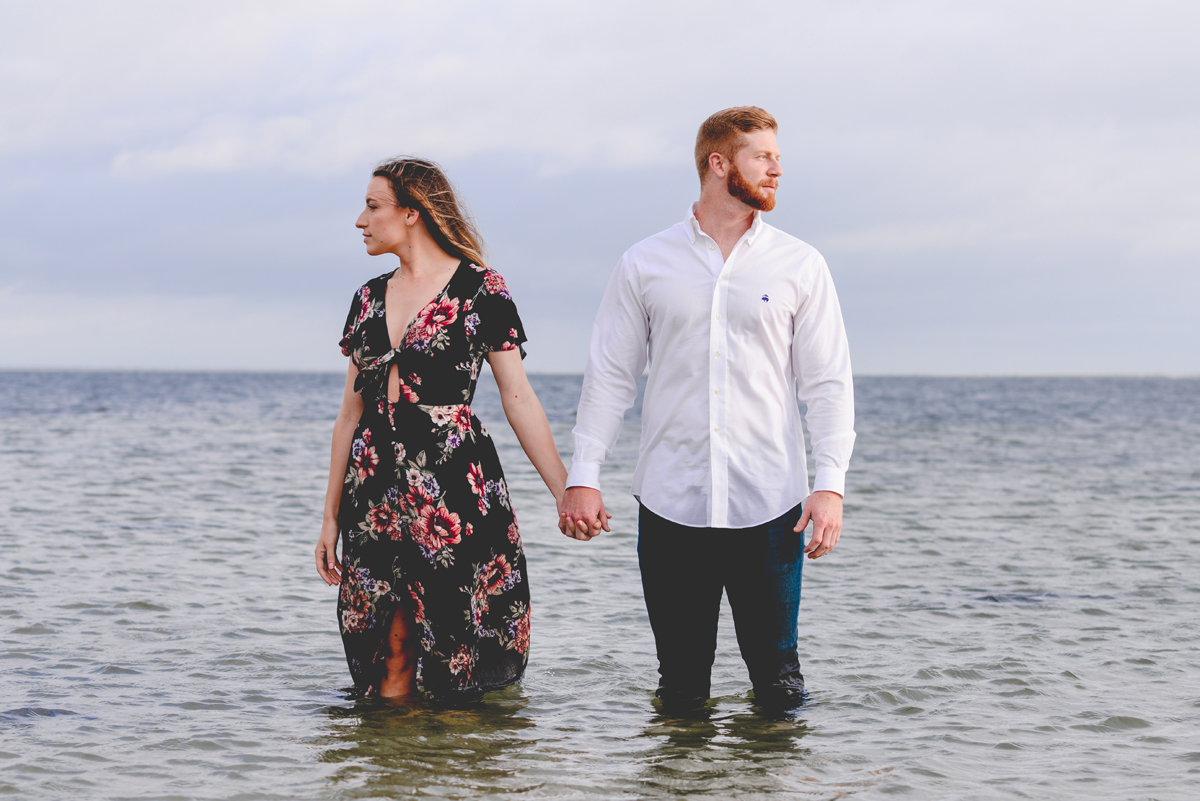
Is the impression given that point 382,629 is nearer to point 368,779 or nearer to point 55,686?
point 368,779

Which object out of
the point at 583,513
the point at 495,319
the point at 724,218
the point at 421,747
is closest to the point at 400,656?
the point at 421,747

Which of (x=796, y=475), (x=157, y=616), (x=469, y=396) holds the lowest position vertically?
(x=157, y=616)

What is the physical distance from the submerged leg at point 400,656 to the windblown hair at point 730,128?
6.46ft

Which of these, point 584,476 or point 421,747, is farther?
point 421,747

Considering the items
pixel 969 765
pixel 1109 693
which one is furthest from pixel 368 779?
pixel 1109 693

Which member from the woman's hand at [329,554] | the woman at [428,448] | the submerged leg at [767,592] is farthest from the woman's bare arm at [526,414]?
the woman's hand at [329,554]

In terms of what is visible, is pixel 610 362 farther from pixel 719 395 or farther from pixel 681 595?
pixel 681 595

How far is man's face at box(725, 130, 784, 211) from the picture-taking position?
Answer: 346 cm

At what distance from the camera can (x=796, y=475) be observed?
3617 millimetres

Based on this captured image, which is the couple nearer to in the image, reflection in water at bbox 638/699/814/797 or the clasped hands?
the clasped hands

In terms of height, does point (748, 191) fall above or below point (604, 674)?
above

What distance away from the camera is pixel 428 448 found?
3.72 m

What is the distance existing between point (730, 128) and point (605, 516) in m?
1.34

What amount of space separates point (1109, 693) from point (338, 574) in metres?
3.70
